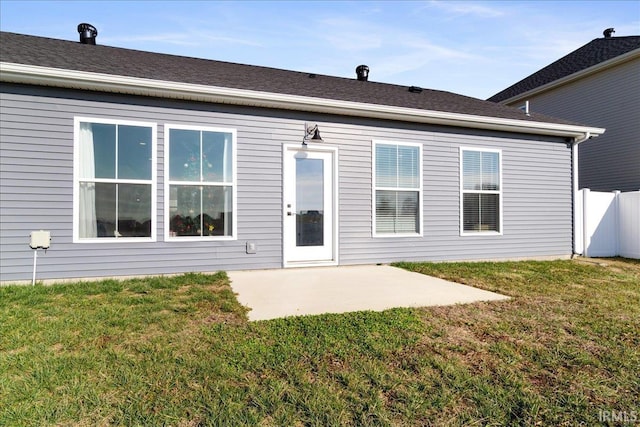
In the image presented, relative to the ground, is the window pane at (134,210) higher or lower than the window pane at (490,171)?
lower

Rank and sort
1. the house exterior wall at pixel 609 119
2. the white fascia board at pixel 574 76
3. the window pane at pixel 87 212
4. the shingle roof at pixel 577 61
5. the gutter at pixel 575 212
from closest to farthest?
the window pane at pixel 87 212 < the gutter at pixel 575 212 < the white fascia board at pixel 574 76 < the house exterior wall at pixel 609 119 < the shingle roof at pixel 577 61

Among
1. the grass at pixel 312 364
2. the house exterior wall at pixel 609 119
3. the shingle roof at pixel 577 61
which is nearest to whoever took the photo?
the grass at pixel 312 364

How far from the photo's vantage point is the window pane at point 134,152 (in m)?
5.04

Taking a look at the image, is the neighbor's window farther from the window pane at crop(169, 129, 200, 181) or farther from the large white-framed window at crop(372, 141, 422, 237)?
the large white-framed window at crop(372, 141, 422, 237)

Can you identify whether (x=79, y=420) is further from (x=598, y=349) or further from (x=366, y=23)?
(x=366, y=23)

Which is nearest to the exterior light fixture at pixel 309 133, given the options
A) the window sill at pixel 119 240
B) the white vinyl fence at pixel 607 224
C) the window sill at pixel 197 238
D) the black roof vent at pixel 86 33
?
the window sill at pixel 197 238

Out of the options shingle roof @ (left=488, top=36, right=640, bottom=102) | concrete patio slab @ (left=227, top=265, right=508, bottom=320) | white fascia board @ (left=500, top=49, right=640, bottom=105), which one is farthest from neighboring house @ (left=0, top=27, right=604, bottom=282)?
shingle roof @ (left=488, top=36, right=640, bottom=102)

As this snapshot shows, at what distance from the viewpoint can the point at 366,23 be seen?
8492mm

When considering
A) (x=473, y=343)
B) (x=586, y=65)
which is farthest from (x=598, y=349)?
(x=586, y=65)

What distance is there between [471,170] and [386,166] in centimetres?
196

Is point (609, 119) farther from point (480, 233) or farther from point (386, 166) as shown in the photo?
point (386, 166)

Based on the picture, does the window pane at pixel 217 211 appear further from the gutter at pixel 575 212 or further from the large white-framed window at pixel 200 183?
the gutter at pixel 575 212

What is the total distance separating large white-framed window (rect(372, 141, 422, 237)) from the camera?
21.3 ft

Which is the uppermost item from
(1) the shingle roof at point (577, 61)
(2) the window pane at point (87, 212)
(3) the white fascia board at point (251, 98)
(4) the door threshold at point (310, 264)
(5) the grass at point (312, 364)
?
(1) the shingle roof at point (577, 61)
